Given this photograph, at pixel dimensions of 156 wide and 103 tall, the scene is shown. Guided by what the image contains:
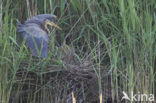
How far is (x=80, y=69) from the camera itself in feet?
8.45

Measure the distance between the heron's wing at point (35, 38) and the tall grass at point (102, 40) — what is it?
51 mm

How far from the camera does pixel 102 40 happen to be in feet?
9.02

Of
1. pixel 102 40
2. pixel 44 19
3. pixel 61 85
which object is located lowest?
pixel 61 85

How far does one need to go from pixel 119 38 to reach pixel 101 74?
29 centimetres

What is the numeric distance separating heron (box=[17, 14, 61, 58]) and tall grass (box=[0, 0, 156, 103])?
2.2 inches

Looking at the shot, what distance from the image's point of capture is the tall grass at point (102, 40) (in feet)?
8.00

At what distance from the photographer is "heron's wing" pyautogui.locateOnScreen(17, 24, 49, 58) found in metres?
2.57

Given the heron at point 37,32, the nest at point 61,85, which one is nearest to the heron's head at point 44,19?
the heron at point 37,32

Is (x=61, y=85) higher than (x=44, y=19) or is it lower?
lower

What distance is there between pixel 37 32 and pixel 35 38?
3.9 inches

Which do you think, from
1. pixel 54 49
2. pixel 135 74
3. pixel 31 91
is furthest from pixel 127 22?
pixel 31 91

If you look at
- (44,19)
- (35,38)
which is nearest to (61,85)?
(35,38)

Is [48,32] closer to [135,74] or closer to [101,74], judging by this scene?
[101,74]

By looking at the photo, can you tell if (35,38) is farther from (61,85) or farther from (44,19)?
(61,85)
